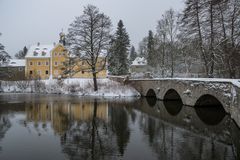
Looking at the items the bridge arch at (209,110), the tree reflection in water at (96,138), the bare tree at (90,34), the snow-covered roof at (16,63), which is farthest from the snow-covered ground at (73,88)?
the snow-covered roof at (16,63)

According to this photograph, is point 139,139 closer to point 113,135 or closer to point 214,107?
point 113,135

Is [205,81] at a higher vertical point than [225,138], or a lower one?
higher

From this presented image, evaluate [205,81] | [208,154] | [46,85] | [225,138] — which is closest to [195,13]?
[205,81]

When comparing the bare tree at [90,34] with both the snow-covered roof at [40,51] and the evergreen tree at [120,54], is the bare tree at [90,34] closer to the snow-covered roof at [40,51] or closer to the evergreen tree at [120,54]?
the evergreen tree at [120,54]

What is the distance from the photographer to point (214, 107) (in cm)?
1994

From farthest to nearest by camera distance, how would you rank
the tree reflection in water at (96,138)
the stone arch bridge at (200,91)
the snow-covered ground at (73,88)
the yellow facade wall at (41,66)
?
the yellow facade wall at (41,66) < the snow-covered ground at (73,88) < the stone arch bridge at (200,91) < the tree reflection in water at (96,138)

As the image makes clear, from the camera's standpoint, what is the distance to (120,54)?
44812 mm

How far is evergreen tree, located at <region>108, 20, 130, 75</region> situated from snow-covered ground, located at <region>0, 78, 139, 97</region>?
3728 millimetres

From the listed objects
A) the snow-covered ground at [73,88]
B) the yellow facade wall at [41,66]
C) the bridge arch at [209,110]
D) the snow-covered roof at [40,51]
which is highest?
the snow-covered roof at [40,51]

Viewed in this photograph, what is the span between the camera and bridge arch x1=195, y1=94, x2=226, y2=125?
49.9 feet

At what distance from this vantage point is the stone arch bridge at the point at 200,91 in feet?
43.2

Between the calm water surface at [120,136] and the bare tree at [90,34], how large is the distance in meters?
16.6

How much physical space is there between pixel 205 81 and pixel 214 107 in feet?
11.8

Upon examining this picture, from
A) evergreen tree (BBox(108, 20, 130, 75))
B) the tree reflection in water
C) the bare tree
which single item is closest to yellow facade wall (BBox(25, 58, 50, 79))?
evergreen tree (BBox(108, 20, 130, 75))
